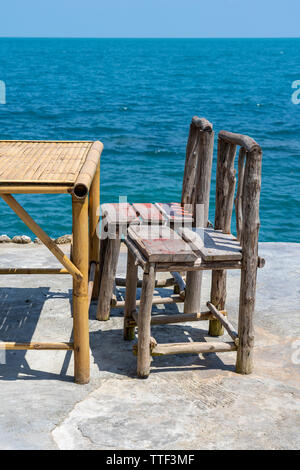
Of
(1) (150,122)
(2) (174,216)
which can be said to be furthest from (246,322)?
(1) (150,122)

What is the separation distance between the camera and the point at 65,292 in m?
6.09

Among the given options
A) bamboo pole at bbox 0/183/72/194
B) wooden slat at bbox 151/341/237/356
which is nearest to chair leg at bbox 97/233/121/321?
wooden slat at bbox 151/341/237/356

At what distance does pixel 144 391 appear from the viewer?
13.9 ft

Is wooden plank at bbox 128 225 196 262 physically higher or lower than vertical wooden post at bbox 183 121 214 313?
lower

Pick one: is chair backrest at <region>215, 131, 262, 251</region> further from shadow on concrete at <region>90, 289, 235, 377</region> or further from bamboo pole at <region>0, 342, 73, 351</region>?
bamboo pole at <region>0, 342, 73, 351</region>

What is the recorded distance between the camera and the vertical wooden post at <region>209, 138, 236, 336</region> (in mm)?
4758

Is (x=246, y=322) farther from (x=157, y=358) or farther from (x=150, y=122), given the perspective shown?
(x=150, y=122)

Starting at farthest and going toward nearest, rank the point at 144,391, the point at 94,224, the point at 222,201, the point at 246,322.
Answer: the point at 94,224
the point at 222,201
the point at 246,322
the point at 144,391

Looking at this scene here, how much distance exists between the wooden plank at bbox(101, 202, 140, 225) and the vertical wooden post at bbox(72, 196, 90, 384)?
89 centimetres

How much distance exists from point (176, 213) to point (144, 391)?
1.62 metres

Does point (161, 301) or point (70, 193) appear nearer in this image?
point (70, 193)
